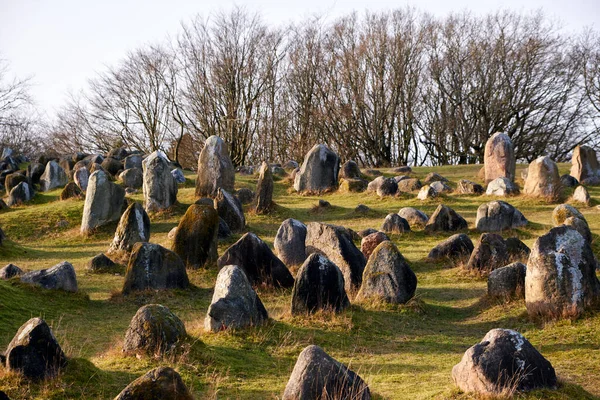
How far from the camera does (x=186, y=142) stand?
1689 inches

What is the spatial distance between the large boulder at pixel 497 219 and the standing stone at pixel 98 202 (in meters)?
10.2

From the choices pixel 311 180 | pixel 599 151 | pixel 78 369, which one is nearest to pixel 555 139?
pixel 599 151

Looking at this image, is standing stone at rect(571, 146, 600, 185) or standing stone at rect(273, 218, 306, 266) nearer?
standing stone at rect(273, 218, 306, 266)

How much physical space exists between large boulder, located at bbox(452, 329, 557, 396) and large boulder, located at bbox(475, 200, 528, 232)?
11075mm

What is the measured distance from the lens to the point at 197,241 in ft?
48.8

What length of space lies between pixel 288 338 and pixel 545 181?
1510 centimetres

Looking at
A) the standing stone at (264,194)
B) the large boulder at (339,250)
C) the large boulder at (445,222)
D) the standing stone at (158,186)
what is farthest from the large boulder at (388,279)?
the standing stone at (158,186)

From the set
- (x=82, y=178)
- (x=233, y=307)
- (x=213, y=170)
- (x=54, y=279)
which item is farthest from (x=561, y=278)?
(x=82, y=178)

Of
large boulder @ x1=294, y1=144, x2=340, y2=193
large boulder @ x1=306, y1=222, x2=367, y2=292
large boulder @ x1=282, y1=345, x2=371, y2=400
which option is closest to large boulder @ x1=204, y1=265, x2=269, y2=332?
large boulder @ x1=282, y1=345, x2=371, y2=400

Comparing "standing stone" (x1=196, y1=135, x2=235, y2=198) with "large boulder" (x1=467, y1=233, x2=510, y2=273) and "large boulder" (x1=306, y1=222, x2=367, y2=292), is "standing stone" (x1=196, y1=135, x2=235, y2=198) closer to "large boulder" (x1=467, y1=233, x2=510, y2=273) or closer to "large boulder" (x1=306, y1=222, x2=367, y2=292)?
"large boulder" (x1=306, y1=222, x2=367, y2=292)

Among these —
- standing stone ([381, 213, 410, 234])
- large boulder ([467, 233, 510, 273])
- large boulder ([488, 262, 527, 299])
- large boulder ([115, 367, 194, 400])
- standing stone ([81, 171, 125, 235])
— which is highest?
standing stone ([81, 171, 125, 235])

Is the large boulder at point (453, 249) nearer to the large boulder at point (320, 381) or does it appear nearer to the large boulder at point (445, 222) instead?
the large boulder at point (445, 222)

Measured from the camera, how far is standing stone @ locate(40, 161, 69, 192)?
97.0 feet

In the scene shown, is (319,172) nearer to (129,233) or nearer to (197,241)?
(129,233)
